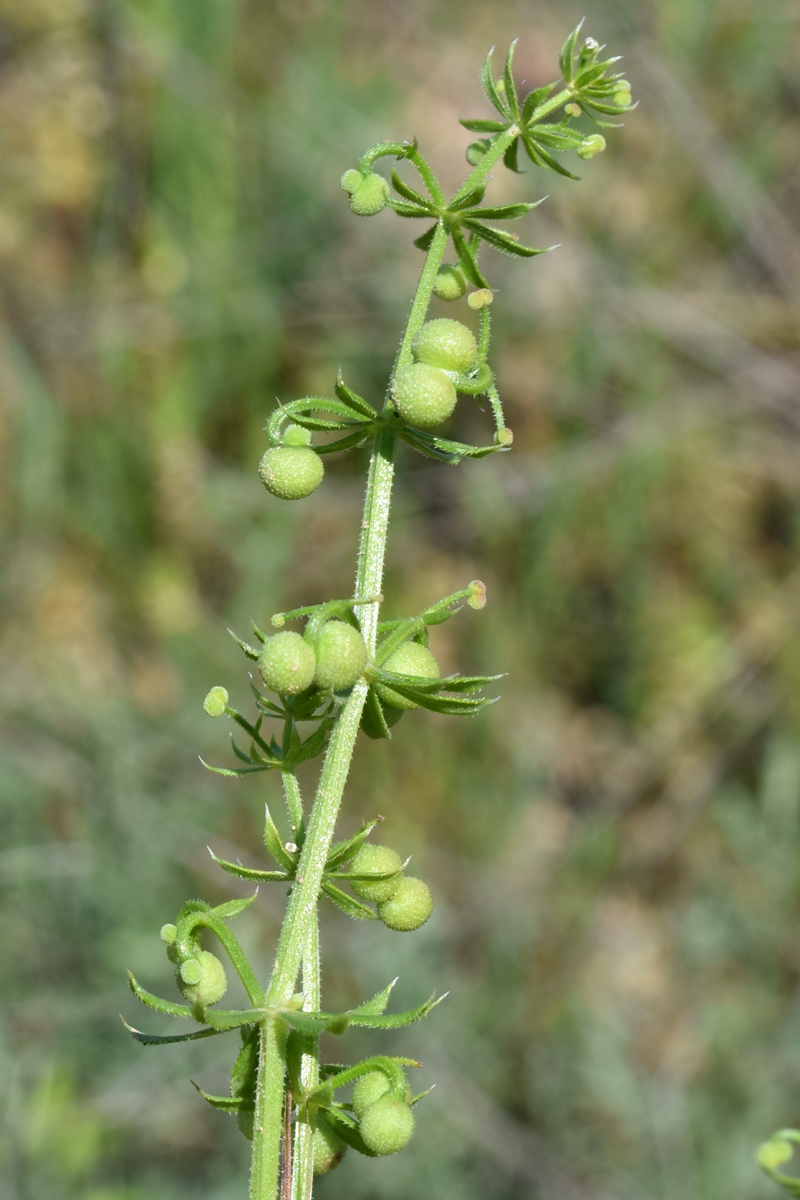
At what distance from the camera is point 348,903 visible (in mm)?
1283

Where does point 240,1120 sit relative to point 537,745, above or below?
below

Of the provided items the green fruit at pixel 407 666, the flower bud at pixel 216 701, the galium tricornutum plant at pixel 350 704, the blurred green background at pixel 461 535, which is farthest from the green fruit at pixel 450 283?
the blurred green background at pixel 461 535

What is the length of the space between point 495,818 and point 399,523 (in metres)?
1.70

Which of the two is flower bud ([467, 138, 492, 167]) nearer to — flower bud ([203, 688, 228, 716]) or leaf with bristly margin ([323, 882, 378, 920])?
flower bud ([203, 688, 228, 716])

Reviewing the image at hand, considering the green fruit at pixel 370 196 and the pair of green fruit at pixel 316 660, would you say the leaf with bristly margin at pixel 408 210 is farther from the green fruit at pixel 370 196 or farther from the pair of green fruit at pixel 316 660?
the pair of green fruit at pixel 316 660

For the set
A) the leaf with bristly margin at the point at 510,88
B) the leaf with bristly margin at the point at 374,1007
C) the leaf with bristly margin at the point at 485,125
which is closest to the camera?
the leaf with bristly margin at the point at 374,1007

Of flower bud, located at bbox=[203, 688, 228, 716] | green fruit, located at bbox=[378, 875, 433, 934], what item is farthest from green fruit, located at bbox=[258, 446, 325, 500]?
green fruit, located at bbox=[378, 875, 433, 934]

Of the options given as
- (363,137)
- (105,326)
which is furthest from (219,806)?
(363,137)

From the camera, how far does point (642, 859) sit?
5.76m

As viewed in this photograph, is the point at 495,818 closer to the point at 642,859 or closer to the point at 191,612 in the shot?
the point at 642,859

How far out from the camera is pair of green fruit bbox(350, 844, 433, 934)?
126 centimetres

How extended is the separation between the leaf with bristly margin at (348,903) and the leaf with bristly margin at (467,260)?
0.73m

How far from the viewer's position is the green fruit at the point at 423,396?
116 centimetres

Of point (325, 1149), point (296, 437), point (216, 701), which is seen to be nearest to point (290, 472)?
point (296, 437)
